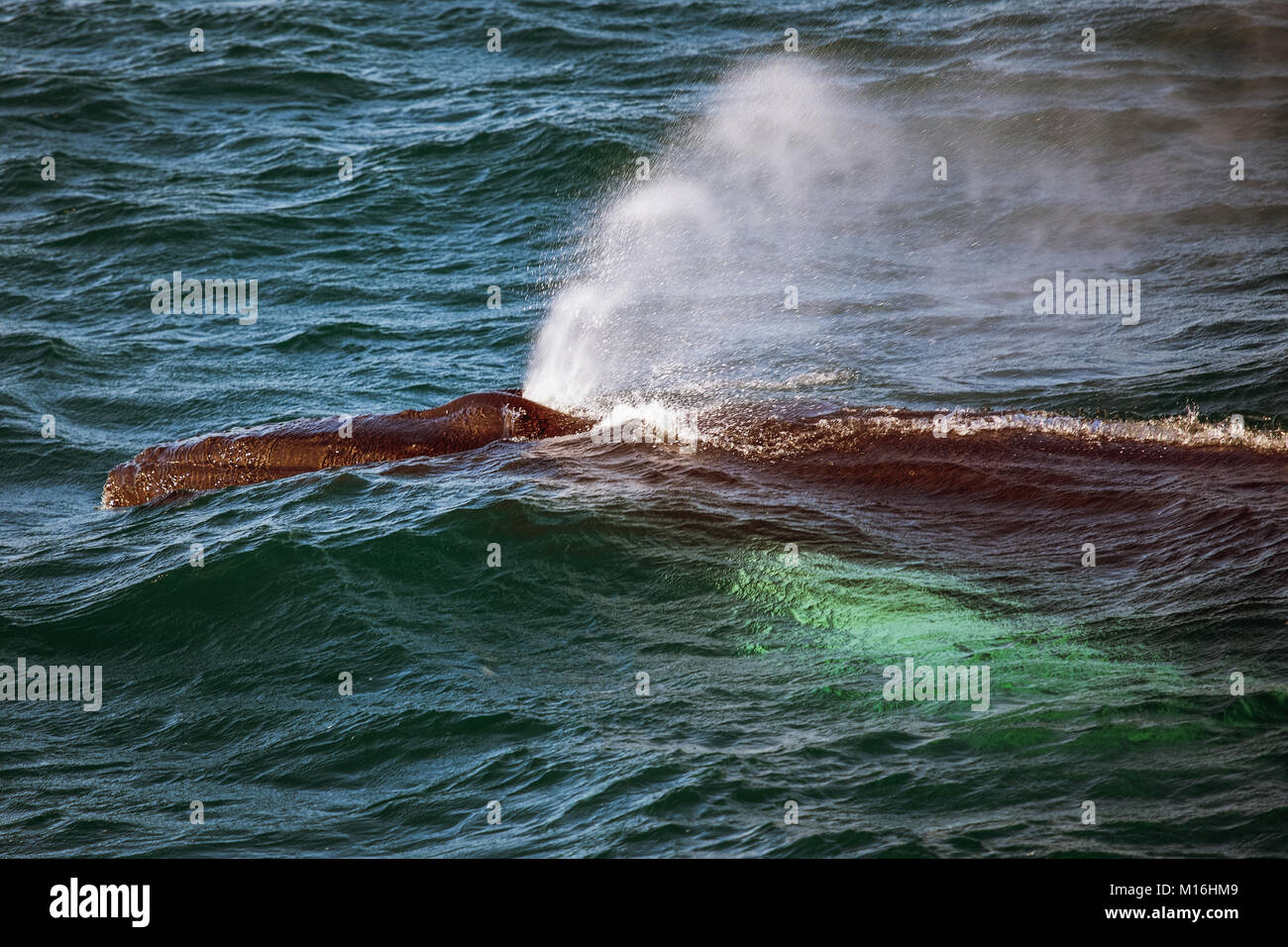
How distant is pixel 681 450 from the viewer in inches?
403

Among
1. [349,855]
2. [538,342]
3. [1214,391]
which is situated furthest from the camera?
[538,342]

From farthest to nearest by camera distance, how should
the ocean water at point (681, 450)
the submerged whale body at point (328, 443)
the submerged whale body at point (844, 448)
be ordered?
the submerged whale body at point (328, 443), the submerged whale body at point (844, 448), the ocean water at point (681, 450)

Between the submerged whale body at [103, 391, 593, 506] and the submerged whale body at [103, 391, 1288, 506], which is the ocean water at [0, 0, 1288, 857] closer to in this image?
the submerged whale body at [103, 391, 1288, 506]

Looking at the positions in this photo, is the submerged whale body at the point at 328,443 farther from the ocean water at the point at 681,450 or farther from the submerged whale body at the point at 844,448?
the ocean water at the point at 681,450

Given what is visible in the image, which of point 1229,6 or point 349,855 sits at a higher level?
point 1229,6

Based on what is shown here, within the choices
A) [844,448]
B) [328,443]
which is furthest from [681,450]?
[328,443]

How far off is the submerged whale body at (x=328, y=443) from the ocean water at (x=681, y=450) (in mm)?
306

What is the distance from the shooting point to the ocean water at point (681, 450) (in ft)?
23.0

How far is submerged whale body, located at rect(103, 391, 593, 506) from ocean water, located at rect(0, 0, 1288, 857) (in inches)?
12.1

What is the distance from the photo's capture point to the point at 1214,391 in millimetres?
11781

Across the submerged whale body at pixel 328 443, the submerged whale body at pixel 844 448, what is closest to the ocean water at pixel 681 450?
the submerged whale body at pixel 844 448

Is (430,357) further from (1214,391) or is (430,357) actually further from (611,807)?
(611,807)

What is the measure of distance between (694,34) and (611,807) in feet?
65.8

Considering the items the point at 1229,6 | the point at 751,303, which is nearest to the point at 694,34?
the point at 1229,6
